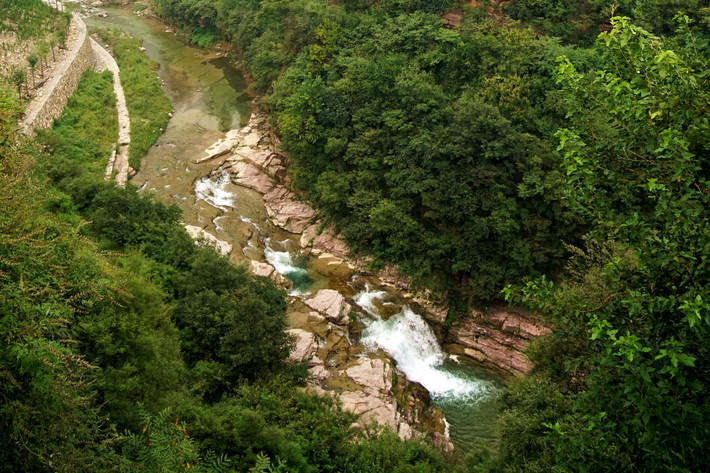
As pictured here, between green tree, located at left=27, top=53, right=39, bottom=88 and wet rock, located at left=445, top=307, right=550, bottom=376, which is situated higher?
green tree, located at left=27, top=53, right=39, bottom=88

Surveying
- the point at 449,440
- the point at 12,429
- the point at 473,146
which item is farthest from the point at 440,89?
the point at 12,429

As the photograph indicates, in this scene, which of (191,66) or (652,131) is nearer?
(652,131)

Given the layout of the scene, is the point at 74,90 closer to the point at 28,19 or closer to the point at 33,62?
the point at 33,62

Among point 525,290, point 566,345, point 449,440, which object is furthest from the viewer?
point 449,440

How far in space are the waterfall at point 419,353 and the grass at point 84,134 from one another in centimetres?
1329

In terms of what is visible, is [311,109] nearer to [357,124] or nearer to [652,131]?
[357,124]

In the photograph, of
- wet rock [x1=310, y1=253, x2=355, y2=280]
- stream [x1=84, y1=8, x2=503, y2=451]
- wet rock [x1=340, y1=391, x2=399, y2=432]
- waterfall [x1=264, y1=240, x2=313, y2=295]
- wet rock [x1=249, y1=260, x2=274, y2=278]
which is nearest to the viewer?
wet rock [x1=340, y1=391, x2=399, y2=432]

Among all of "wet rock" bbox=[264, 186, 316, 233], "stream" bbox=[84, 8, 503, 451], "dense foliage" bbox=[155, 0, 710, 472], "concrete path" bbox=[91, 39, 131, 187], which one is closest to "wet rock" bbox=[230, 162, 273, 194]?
"stream" bbox=[84, 8, 503, 451]

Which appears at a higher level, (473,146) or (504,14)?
(504,14)

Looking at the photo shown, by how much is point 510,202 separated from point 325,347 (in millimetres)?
9151

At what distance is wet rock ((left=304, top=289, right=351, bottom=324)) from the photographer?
1827cm

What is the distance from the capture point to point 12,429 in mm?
A: 6000

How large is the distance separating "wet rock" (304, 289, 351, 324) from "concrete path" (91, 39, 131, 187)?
446 inches

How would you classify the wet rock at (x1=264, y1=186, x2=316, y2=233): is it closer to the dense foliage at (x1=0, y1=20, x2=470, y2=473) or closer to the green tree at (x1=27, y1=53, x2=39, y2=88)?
the dense foliage at (x1=0, y1=20, x2=470, y2=473)
